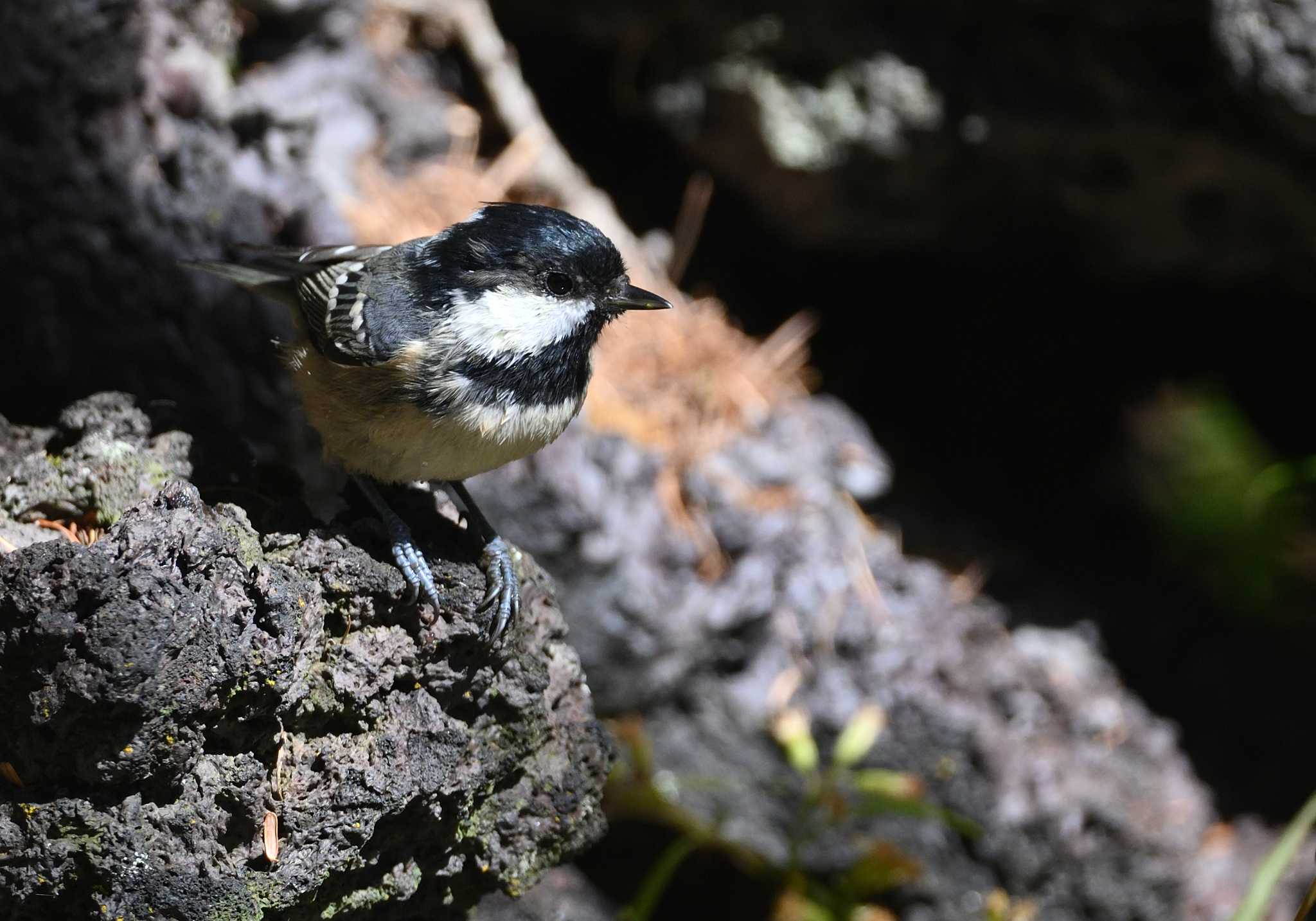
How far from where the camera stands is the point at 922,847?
398 centimetres

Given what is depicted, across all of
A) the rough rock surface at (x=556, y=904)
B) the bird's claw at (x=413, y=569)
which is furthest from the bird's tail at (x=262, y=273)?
the rough rock surface at (x=556, y=904)

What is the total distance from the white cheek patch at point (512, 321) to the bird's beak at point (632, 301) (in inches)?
2.3

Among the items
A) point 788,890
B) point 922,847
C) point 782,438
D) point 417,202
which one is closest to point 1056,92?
point 782,438

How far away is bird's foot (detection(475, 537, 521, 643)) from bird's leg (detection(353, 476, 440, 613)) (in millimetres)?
117

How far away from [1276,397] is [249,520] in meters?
4.32

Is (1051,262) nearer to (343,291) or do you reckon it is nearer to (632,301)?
(632,301)

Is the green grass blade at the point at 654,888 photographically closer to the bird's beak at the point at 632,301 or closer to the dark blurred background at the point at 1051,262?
the dark blurred background at the point at 1051,262

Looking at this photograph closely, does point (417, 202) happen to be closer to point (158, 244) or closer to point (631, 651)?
point (158, 244)

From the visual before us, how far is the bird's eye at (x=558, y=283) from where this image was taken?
2.54 metres

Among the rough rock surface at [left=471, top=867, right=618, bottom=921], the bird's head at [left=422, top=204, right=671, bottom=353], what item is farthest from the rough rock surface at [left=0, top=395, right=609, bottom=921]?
the rough rock surface at [left=471, top=867, right=618, bottom=921]

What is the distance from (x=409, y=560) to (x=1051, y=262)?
3.60 meters

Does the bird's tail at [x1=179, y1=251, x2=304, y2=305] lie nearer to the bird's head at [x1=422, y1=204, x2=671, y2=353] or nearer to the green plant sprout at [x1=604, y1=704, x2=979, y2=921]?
the bird's head at [x1=422, y1=204, x2=671, y2=353]

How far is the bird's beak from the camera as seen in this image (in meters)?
2.59

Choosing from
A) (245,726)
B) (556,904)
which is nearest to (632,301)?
(245,726)
